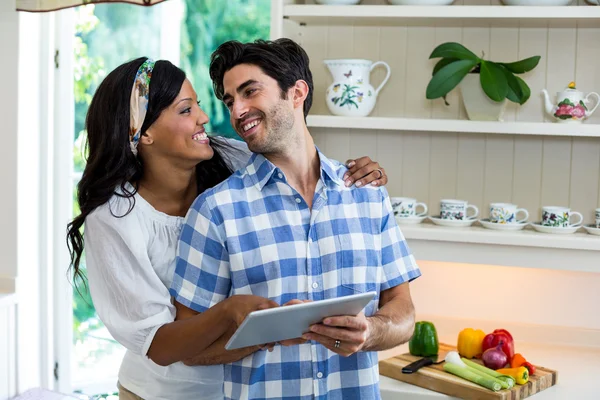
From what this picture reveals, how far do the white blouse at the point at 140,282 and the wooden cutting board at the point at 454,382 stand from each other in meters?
0.67

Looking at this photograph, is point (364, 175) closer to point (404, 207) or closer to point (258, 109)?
point (258, 109)

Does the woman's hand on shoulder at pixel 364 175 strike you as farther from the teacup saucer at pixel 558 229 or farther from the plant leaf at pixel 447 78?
the teacup saucer at pixel 558 229

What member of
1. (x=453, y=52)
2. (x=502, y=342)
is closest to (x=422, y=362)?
(x=502, y=342)

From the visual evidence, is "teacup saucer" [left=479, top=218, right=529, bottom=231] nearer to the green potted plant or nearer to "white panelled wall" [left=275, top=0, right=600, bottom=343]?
"white panelled wall" [left=275, top=0, right=600, bottom=343]

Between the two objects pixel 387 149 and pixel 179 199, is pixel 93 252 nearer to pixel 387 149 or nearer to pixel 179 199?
pixel 179 199

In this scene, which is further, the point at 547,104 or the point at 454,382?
the point at 547,104

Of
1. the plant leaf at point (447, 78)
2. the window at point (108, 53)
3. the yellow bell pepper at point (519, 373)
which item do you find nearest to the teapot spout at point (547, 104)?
the plant leaf at point (447, 78)

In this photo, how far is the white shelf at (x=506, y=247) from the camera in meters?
2.49

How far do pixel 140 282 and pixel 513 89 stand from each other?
1.41 metres

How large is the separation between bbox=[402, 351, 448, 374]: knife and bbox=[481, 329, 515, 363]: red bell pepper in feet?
0.44

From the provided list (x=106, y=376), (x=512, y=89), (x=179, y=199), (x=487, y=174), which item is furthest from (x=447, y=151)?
(x=106, y=376)

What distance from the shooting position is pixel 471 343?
2.45 meters

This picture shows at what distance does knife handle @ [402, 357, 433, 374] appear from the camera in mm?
2268

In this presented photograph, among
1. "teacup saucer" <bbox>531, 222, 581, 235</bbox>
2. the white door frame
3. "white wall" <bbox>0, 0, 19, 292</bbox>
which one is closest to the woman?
"teacup saucer" <bbox>531, 222, 581, 235</bbox>
